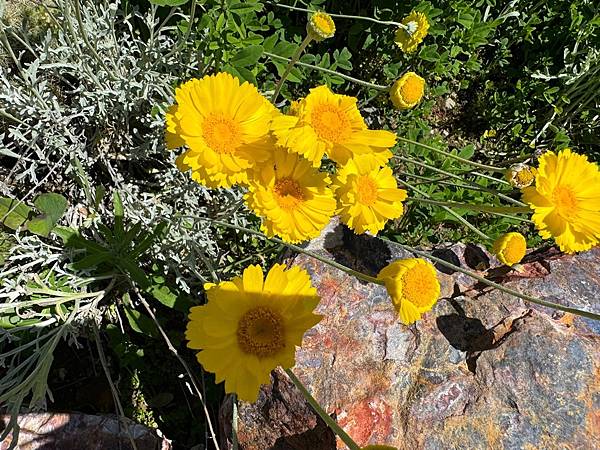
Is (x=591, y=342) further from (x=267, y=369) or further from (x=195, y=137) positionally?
(x=195, y=137)

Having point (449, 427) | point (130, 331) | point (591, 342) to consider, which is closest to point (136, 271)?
point (130, 331)

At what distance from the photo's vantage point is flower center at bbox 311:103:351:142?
188cm

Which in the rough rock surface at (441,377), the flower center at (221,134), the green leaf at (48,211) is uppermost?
the flower center at (221,134)

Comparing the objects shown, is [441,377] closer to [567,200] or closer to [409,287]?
[409,287]

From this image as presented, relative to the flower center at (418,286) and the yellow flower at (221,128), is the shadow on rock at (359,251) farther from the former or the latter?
the yellow flower at (221,128)

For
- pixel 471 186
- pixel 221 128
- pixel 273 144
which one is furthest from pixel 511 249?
pixel 221 128

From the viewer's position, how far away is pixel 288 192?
2027mm

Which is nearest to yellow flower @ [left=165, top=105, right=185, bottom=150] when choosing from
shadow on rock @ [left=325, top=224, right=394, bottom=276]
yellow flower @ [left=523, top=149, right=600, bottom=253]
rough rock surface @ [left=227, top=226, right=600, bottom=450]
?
rough rock surface @ [left=227, top=226, right=600, bottom=450]

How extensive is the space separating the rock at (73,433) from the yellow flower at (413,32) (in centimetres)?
227

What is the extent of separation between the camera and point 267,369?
1860 mm

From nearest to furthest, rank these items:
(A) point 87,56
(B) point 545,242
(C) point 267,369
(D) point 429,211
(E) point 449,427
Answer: (C) point 267,369
(E) point 449,427
(A) point 87,56
(D) point 429,211
(B) point 545,242

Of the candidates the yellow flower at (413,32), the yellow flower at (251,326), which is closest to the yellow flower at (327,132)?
the yellow flower at (251,326)

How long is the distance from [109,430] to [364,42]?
2731 millimetres

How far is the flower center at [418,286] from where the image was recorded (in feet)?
6.91
